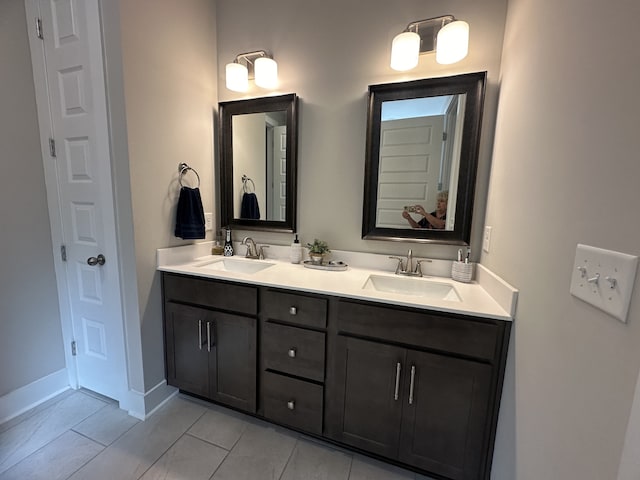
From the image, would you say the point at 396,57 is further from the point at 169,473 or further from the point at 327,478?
the point at 169,473

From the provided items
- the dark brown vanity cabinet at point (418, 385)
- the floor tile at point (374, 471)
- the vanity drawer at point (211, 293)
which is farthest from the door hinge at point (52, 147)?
the floor tile at point (374, 471)

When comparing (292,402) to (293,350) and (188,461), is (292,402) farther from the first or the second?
(188,461)

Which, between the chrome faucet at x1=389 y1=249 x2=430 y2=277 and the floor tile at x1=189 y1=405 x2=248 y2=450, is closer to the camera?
the floor tile at x1=189 y1=405 x2=248 y2=450

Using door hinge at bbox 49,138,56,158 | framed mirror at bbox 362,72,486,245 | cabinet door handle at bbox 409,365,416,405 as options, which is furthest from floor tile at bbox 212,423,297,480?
door hinge at bbox 49,138,56,158

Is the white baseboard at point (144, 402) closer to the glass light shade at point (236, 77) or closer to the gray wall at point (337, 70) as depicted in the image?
the gray wall at point (337, 70)

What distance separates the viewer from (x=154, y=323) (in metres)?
1.57

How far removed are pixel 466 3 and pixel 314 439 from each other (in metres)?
2.45

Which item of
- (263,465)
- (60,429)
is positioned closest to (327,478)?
(263,465)

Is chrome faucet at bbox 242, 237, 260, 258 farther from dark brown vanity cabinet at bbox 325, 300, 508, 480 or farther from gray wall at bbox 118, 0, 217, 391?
dark brown vanity cabinet at bbox 325, 300, 508, 480

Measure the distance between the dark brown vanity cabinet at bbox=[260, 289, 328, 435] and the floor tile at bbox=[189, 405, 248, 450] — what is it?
23 centimetres

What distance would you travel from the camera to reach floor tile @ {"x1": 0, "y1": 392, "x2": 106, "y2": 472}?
1.29 metres

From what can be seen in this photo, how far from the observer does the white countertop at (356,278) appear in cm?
108

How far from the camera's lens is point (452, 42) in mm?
1293

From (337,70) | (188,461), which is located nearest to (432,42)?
(337,70)
